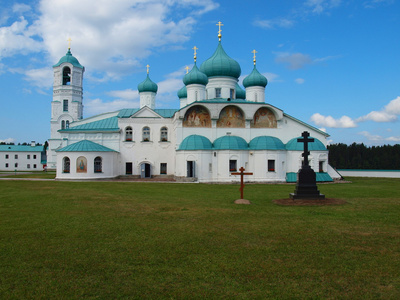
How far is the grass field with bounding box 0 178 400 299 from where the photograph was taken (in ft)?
16.0

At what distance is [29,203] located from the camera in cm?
1293

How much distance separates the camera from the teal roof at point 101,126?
3356 cm

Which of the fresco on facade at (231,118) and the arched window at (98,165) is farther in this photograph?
the arched window at (98,165)

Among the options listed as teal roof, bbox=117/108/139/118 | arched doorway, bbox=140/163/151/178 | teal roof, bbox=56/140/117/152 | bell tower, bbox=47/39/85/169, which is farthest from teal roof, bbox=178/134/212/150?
bell tower, bbox=47/39/85/169

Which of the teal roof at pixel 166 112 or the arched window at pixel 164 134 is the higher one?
the teal roof at pixel 166 112

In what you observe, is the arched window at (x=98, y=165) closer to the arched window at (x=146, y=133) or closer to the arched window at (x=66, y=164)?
the arched window at (x=66, y=164)

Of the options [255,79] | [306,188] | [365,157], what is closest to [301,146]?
[255,79]

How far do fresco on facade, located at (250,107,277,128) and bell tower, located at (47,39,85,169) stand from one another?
986 inches

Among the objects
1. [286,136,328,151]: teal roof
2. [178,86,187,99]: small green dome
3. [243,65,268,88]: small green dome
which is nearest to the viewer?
[286,136,328,151]: teal roof

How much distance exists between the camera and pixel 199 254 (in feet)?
21.1

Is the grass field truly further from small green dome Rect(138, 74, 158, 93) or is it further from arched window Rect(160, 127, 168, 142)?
small green dome Rect(138, 74, 158, 93)

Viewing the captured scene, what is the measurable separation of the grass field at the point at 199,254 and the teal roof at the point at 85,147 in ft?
64.9

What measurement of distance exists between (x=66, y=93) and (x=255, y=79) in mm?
25463

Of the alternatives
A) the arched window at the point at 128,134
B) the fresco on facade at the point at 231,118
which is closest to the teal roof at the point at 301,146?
the fresco on facade at the point at 231,118
